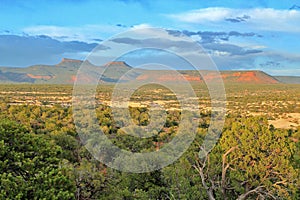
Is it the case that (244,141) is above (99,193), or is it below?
above

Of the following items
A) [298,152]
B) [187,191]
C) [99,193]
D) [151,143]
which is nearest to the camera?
[99,193]

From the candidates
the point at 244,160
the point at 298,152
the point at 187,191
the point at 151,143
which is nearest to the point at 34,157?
the point at 187,191

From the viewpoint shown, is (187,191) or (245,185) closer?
(187,191)

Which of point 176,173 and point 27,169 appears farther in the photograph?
point 176,173

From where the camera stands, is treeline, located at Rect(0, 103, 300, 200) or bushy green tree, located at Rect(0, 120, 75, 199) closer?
bushy green tree, located at Rect(0, 120, 75, 199)

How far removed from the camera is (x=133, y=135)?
39938mm

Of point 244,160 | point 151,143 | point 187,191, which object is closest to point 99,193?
point 187,191

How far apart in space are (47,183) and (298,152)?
17256 millimetres

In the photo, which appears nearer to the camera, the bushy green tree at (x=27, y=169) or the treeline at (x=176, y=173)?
the bushy green tree at (x=27, y=169)

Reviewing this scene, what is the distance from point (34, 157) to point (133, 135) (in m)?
26.4

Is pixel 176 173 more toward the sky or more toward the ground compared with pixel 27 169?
more toward the ground

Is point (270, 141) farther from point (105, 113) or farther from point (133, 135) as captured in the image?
point (105, 113)

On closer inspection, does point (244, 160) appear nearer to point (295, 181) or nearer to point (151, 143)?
point (295, 181)

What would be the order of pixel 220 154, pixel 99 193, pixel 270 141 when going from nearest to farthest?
pixel 99 193 < pixel 270 141 < pixel 220 154
